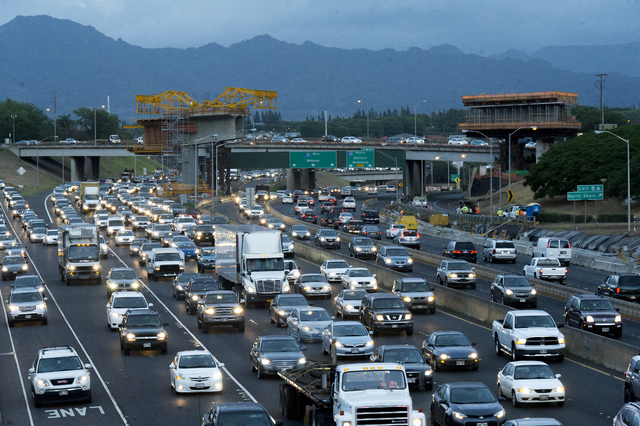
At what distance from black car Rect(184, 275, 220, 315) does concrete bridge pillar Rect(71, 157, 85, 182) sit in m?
133

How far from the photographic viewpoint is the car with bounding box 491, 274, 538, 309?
42.9 meters

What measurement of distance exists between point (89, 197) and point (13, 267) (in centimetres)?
4943

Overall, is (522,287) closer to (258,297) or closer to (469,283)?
(469,283)

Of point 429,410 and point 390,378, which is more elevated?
point 390,378

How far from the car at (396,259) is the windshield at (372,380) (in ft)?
127

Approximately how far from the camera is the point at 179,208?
344 ft

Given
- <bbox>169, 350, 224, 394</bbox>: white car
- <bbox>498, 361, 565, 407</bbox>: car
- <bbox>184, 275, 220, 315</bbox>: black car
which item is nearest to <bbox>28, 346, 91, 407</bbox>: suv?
<bbox>169, 350, 224, 394</bbox>: white car

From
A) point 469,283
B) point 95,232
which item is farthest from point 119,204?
point 469,283

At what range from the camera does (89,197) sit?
10800 cm

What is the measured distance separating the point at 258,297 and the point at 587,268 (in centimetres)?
2756

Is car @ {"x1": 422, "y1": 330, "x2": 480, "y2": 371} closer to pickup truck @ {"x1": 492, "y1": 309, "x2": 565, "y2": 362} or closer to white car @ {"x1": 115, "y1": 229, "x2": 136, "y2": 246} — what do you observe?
pickup truck @ {"x1": 492, "y1": 309, "x2": 565, "y2": 362}

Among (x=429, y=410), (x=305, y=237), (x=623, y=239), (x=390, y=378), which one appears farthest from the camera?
(x=305, y=237)

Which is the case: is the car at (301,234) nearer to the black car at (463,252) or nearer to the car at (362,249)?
the car at (362,249)

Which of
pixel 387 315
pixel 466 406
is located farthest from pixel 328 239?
pixel 466 406
